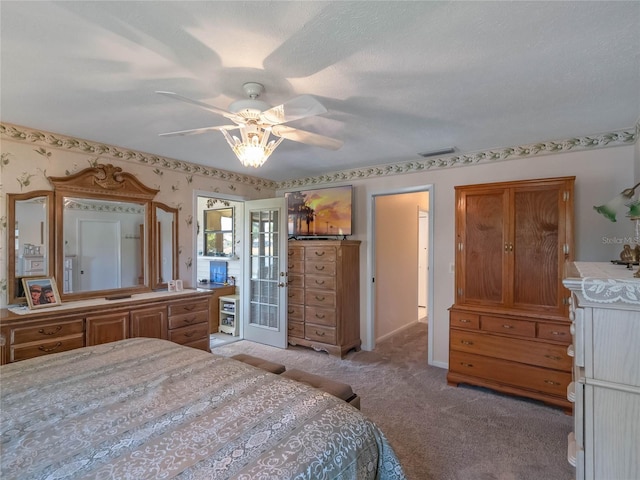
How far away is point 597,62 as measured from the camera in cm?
171

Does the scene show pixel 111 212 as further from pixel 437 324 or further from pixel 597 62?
pixel 597 62

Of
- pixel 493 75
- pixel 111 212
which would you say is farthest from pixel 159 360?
pixel 493 75

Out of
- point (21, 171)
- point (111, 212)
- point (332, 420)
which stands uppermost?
point (21, 171)

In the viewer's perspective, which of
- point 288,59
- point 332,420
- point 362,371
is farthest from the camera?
point 362,371

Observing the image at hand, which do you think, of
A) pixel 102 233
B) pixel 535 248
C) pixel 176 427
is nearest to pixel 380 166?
pixel 535 248

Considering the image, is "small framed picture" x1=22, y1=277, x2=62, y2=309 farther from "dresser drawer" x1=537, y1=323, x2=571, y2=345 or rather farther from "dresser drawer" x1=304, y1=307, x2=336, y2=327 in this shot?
"dresser drawer" x1=537, y1=323, x2=571, y2=345

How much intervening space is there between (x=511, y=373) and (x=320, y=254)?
7.69 ft

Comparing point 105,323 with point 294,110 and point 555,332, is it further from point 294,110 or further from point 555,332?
point 555,332

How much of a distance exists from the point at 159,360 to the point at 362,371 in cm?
230

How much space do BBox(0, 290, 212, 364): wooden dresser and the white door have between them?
100 cm

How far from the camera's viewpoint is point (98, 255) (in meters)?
3.16

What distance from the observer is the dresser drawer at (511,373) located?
2662 millimetres

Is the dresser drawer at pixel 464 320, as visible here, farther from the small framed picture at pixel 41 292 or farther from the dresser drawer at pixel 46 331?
the small framed picture at pixel 41 292

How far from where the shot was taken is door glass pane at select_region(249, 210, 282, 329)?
173 inches
